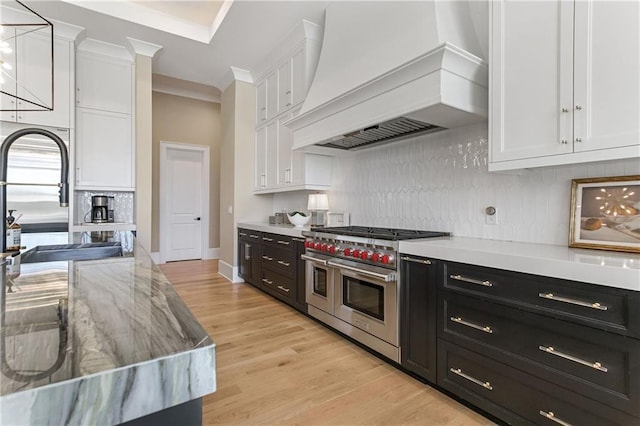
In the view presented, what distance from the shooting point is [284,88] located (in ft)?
13.2

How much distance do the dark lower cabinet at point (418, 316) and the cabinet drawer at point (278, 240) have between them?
5.13 ft

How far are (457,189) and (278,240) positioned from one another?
1991mm

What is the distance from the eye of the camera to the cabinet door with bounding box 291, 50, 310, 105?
367 cm

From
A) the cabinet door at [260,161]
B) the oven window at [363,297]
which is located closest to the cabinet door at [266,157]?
the cabinet door at [260,161]

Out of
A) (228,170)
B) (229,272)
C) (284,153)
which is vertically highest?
(284,153)

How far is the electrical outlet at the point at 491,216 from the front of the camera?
2.23 meters

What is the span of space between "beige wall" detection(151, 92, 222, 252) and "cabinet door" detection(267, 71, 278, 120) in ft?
5.34

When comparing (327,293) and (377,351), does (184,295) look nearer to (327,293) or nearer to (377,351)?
(327,293)

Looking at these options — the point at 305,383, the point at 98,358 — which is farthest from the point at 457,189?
the point at 98,358

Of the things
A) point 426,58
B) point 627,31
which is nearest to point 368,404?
point 426,58

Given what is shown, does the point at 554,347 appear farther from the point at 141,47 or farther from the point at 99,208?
the point at 141,47

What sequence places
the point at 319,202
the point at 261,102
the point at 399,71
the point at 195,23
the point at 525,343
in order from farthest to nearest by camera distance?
the point at 261,102
the point at 195,23
the point at 319,202
the point at 399,71
the point at 525,343

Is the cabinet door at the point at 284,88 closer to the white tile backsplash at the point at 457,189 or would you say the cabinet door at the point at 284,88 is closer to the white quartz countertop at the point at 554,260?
the white tile backsplash at the point at 457,189

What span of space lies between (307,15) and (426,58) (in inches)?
78.4
